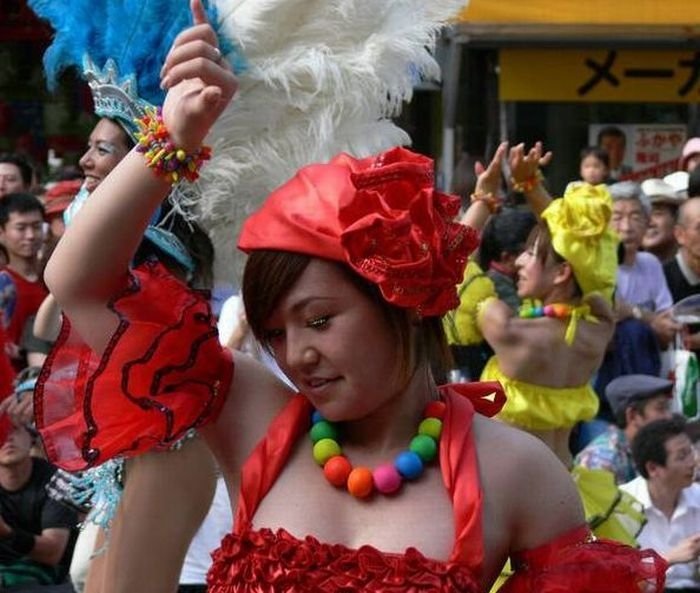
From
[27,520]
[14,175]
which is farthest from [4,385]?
[14,175]

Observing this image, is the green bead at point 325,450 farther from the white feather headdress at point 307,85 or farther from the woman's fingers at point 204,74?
the white feather headdress at point 307,85

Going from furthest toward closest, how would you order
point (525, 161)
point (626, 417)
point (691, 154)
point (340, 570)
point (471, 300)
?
point (691, 154) < point (626, 417) < point (471, 300) < point (525, 161) < point (340, 570)

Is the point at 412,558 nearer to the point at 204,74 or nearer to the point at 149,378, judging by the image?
the point at 149,378

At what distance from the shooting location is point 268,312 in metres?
2.20

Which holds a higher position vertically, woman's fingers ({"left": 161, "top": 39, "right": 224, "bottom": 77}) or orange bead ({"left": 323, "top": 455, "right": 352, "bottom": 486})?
woman's fingers ({"left": 161, "top": 39, "right": 224, "bottom": 77})

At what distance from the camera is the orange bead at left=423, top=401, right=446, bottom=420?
2.27m

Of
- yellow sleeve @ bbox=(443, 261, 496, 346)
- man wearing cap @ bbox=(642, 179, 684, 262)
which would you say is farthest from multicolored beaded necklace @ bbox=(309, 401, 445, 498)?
man wearing cap @ bbox=(642, 179, 684, 262)

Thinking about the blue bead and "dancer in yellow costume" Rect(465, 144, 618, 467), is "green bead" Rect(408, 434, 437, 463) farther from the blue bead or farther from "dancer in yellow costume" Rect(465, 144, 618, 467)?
"dancer in yellow costume" Rect(465, 144, 618, 467)

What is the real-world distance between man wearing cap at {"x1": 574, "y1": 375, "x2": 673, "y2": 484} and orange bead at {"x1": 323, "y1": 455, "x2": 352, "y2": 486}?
13.0 ft

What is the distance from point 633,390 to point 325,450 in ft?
13.6

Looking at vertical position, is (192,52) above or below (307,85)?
above

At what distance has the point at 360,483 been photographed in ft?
7.13

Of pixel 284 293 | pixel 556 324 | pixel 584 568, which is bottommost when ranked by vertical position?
pixel 556 324

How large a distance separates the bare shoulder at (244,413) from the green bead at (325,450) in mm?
89
